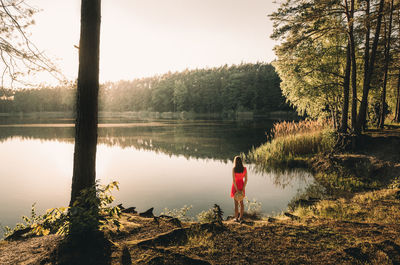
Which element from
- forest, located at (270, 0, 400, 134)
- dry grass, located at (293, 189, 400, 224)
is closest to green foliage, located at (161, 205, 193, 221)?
dry grass, located at (293, 189, 400, 224)

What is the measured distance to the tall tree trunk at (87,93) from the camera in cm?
403

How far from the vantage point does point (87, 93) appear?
13.3ft

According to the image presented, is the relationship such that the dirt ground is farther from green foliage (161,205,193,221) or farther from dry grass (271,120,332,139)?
dry grass (271,120,332,139)

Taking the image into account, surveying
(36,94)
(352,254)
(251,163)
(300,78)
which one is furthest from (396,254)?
(36,94)

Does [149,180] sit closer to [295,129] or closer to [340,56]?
[295,129]

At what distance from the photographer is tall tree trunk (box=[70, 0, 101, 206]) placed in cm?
403

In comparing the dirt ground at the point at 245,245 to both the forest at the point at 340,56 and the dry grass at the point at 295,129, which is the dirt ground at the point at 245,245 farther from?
the dry grass at the point at 295,129

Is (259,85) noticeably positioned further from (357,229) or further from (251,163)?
(357,229)

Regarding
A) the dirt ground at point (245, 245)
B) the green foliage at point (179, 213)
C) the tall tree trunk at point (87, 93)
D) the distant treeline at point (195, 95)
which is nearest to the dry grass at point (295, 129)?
the green foliage at point (179, 213)

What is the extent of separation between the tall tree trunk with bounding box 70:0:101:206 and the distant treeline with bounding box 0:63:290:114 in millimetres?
63919

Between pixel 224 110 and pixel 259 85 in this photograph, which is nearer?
pixel 259 85

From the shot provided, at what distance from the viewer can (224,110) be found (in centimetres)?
8594

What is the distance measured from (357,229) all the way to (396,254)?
0.91 m

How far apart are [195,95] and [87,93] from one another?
289 ft
